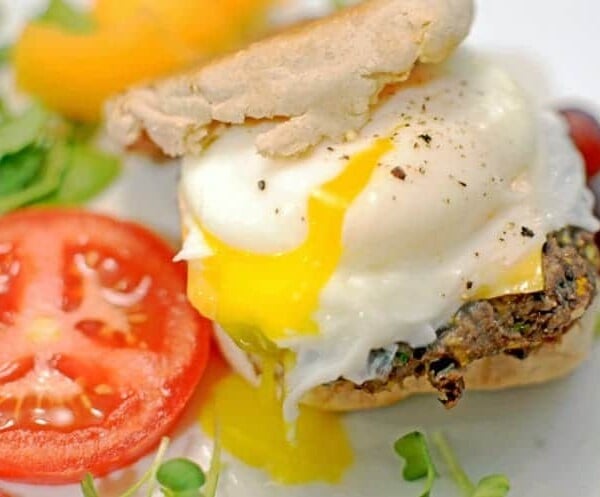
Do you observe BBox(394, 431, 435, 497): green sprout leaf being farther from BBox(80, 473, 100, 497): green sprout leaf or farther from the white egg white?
BBox(80, 473, 100, 497): green sprout leaf

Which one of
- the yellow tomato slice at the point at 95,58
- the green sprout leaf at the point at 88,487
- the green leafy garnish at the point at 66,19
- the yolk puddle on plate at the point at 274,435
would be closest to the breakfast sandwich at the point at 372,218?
the yolk puddle on plate at the point at 274,435

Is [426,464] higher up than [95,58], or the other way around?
[95,58]

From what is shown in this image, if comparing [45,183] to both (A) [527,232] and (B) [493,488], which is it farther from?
(B) [493,488]

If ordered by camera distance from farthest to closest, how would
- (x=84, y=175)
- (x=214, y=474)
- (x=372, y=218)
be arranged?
(x=84, y=175)
(x=214, y=474)
(x=372, y=218)

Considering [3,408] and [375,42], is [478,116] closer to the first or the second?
[375,42]

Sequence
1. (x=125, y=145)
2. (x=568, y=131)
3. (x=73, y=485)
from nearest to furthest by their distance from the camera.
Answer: (x=73, y=485) < (x=125, y=145) < (x=568, y=131)

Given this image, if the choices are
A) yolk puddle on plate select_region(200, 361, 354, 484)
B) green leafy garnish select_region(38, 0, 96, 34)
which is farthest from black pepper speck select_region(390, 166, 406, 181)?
green leafy garnish select_region(38, 0, 96, 34)

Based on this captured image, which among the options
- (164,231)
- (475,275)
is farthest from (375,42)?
(164,231)

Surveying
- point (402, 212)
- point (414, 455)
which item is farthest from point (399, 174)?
point (414, 455)
